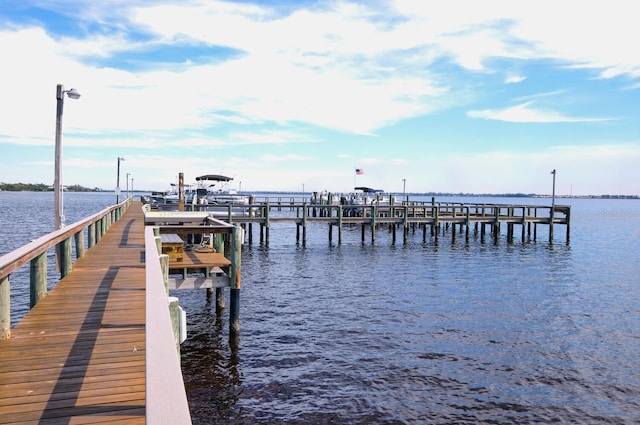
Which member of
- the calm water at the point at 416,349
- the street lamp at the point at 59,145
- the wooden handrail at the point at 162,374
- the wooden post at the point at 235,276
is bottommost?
the calm water at the point at 416,349

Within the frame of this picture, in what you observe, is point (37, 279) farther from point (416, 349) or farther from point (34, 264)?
point (416, 349)

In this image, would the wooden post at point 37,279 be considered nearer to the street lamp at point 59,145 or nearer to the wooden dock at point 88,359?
the wooden dock at point 88,359

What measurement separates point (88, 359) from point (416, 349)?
8531 mm

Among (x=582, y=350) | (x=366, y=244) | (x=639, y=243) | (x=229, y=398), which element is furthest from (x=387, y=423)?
(x=639, y=243)

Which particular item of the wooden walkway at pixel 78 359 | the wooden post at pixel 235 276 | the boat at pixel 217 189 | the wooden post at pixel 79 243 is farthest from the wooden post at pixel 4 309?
the boat at pixel 217 189

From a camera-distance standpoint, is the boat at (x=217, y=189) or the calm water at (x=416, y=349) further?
the boat at (x=217, y=189)

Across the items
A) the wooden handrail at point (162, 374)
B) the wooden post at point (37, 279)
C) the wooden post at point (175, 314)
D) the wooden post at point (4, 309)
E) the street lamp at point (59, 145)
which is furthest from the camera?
the street lamp at point (59, 145)

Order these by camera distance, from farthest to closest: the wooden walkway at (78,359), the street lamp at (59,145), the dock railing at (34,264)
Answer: the street lamp at (59,145), the dock railing at (34,264), the wooden walkway at (78,359)

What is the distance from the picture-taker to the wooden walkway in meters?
3.73

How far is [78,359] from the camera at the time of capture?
15.8ft

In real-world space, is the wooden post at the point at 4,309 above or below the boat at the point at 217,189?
below

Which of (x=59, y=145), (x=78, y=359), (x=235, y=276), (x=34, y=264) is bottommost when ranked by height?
(x=235, y=276)

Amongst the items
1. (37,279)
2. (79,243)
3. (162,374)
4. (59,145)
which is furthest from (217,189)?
(162,374)

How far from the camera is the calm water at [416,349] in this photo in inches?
348
